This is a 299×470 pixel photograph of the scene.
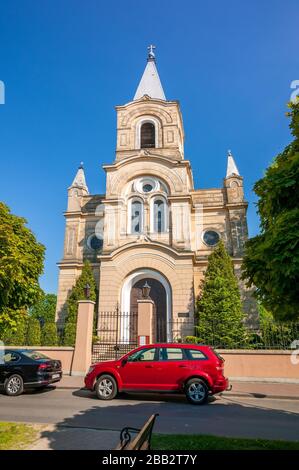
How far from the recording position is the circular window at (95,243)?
78.4 feet

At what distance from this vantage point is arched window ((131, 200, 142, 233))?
2277cm

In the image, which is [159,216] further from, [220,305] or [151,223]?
[220,305]

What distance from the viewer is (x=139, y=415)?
7555 millimetres

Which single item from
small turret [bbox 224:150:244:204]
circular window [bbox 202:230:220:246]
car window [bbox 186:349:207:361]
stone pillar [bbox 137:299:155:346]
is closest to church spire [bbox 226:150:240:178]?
small turret [bbox 224:150:244:204]

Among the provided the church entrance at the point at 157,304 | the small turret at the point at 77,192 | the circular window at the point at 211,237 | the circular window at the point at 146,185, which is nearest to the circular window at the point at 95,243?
the small turret at the point at 77,192

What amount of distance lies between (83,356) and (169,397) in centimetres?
537

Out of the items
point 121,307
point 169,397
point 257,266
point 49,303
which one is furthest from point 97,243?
point 49,303

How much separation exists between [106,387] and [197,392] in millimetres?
2762

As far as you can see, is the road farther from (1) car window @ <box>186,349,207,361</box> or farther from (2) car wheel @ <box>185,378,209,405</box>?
(1) car window @ <box>186,349,207,361</box>

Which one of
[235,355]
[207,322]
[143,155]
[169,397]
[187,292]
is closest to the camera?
[169,397]

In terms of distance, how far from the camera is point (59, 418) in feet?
23.5

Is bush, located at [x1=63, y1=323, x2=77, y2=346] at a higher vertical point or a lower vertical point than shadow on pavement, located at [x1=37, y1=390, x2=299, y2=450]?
higher

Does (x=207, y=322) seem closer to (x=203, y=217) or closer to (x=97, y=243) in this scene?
(x=203, y=217)

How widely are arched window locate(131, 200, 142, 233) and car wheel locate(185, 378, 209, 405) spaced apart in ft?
47.0
